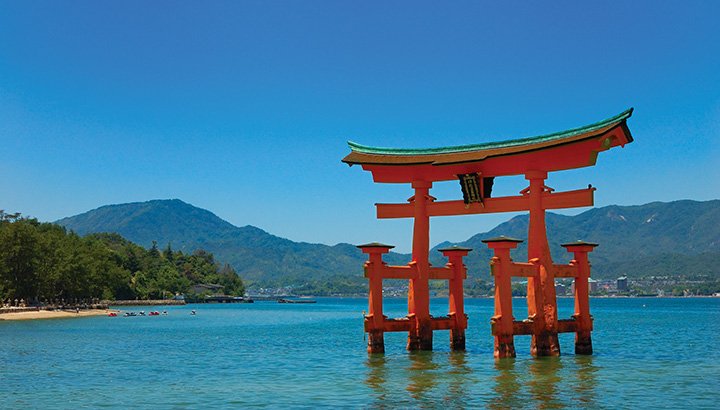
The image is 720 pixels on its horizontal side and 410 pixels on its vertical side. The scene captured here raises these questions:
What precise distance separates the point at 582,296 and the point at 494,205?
4.69 meters

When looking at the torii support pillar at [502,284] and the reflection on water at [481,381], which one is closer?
the reflection on water at [481,381]

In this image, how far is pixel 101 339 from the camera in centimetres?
4788

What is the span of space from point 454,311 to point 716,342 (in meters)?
26.3

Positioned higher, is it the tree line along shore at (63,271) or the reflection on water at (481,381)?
the tree line along shore at (63,271)

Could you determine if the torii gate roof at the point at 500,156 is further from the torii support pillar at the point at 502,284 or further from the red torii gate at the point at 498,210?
the torii support pillar at the point at 502,284

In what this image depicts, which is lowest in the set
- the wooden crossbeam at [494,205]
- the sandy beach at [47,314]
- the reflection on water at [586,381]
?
the reflection on water at [586,381]

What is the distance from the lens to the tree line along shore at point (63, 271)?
7025 cm

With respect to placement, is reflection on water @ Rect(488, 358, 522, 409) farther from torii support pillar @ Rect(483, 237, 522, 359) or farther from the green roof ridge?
the green roof ridge

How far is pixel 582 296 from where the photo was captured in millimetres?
26922

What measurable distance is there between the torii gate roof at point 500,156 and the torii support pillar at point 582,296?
344 centimetres

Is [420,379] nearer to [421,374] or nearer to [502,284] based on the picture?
[421,374]

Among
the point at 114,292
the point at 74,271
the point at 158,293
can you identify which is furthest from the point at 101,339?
the point at 158,293

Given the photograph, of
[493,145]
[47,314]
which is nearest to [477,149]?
[493,145]

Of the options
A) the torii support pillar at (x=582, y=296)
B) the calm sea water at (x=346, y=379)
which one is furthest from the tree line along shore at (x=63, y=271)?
the torii support pillar at (x=582, y=296)
